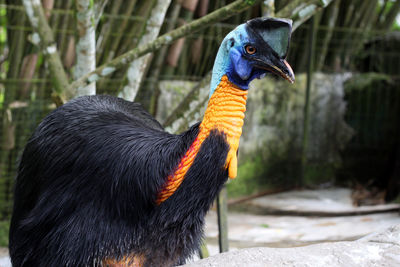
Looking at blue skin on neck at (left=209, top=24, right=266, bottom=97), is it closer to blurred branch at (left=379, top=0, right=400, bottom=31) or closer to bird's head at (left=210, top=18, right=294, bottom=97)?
bird's head at (left=210, top=18, right=294, bottom=97)

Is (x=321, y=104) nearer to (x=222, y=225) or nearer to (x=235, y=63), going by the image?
(x=222, y=225)

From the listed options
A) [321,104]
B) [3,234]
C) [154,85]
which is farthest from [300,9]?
[321,104]

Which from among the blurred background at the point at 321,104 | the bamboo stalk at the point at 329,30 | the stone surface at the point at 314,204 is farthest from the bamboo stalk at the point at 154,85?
the bamboo stalk at the point at 329,30

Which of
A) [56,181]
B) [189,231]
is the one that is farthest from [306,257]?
[56,181]

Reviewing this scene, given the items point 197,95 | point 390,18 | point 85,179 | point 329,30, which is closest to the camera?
point 85,179

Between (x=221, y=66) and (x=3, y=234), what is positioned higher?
(x=221, y=66)

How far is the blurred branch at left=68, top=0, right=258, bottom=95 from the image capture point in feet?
8.45

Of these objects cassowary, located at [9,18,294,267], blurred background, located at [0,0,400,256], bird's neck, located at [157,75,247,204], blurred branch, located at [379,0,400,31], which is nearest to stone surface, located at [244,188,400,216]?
blurred background, located at [0,0,400,256]

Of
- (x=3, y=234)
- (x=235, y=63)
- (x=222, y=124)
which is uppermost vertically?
(x=235, y=63)

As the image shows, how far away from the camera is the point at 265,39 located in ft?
6.63

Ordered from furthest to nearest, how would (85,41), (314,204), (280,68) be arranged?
(314,204) → (85,41) → (280,68)

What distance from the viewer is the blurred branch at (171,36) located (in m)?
2.58

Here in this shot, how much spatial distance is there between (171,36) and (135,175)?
90 centimetres

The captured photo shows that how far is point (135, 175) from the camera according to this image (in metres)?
2.11
